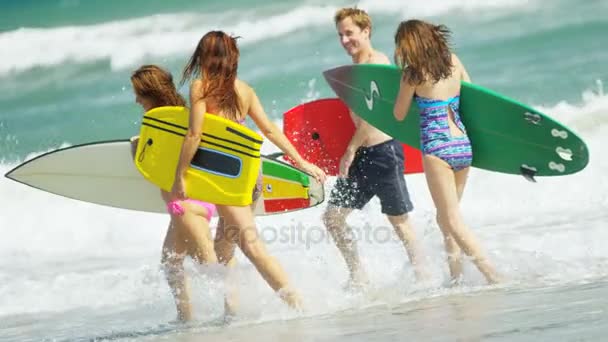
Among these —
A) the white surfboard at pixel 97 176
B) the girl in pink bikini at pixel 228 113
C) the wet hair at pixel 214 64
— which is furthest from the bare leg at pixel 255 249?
the white surfboard at pixel 97 176

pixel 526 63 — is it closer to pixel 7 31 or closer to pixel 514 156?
pixel 7 31

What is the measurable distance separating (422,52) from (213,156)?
3.74 ft

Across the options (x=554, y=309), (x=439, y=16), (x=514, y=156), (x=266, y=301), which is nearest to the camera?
(x=554, y=309)

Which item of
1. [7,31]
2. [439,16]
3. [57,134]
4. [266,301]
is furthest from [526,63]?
[266,301]

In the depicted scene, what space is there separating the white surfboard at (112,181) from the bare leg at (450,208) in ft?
2.79

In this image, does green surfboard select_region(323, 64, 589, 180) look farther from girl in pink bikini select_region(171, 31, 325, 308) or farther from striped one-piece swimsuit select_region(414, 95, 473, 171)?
girl in pink bikini select_region(171, 31, 325, 308)

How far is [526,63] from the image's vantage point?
20.7 m

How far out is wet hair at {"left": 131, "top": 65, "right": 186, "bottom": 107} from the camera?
5.14 meters

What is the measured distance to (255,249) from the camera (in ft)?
16.4

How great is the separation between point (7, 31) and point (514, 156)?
18.3 meters

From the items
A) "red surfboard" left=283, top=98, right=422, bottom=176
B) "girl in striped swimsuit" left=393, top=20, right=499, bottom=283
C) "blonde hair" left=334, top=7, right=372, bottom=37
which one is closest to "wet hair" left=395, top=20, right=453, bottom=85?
"girl in striped swimsuit" left=393, top=20, right=499, bottom=283

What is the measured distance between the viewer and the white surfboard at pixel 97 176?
20.4ft

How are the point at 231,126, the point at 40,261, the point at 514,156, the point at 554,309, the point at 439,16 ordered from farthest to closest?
1. the point at 439,16
2. the point at 40,261
3. the point at 514,156
4. the point at 231,126
5. the point at 554,309

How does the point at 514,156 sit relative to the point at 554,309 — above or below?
above
